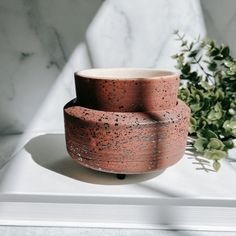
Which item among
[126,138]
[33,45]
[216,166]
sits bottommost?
[216,166]

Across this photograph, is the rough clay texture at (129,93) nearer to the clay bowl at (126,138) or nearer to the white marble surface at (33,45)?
the clay bowl at (126,138)

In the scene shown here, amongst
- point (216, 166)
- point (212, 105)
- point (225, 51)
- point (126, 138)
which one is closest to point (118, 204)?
point (126, 138)

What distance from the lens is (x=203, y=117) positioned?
87cm

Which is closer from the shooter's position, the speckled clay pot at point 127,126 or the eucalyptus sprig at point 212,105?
the speckled clay pot at point 127,126

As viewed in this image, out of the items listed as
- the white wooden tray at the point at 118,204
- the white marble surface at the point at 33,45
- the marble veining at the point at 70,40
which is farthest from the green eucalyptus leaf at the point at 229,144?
the white marble surface at the point at 33,45

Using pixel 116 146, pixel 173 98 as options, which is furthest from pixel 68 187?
pixel 173 98

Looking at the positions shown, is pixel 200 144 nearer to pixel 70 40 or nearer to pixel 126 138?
pixel 126 138

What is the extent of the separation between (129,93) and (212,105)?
317mm

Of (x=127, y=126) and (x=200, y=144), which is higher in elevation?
(x=127, y=126)

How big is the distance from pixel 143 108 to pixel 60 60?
18.5 inches

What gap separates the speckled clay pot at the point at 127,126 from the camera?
0.64 m

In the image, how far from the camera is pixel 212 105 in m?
0.88

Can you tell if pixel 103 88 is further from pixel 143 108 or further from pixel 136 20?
pixel 136 20

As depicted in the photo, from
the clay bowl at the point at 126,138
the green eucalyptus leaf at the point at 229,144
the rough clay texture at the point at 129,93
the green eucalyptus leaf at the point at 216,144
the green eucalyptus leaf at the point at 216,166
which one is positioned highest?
the rough clay texture at the point at 129,93
